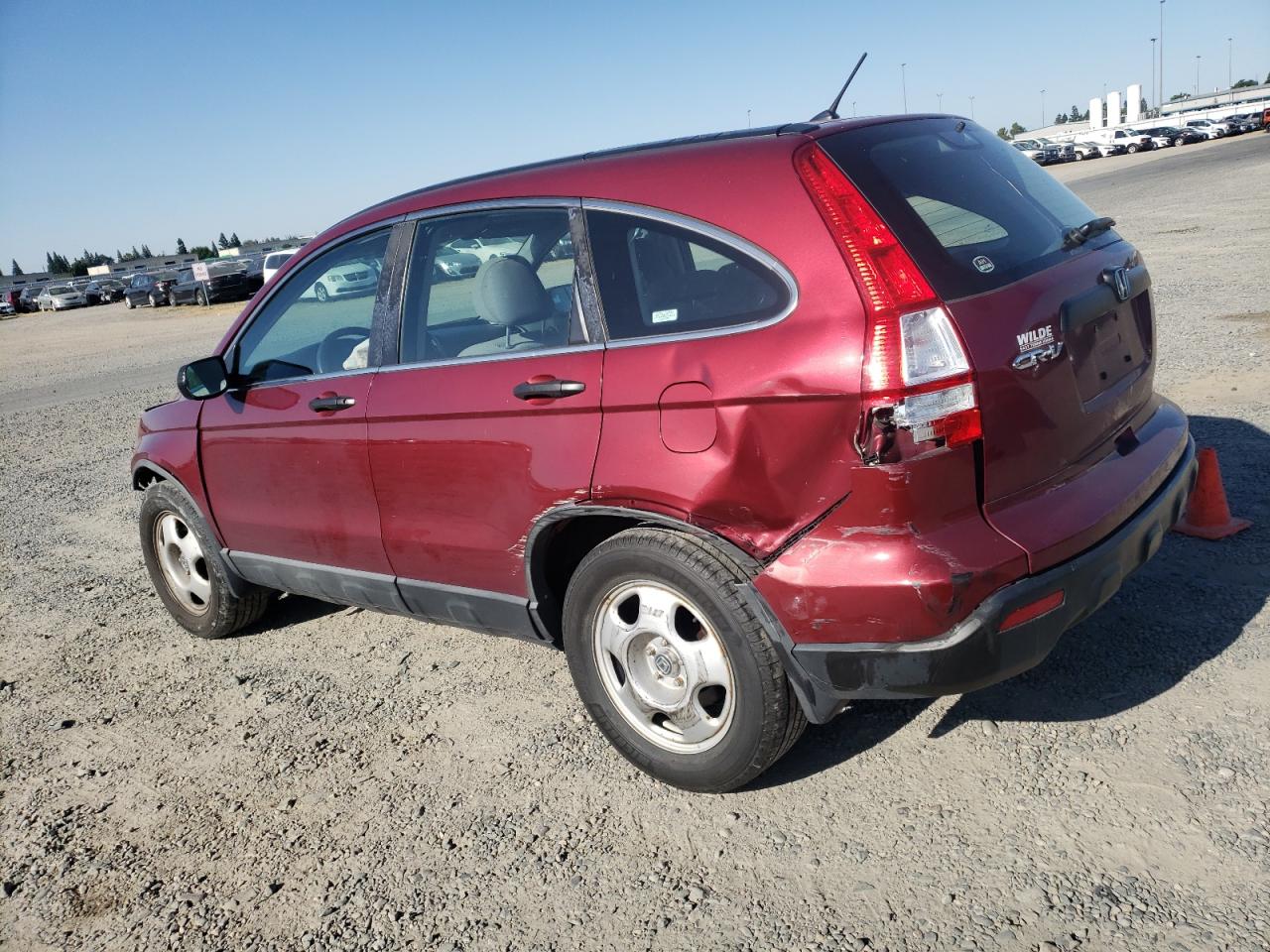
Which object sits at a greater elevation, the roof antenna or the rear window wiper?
the roof antenna

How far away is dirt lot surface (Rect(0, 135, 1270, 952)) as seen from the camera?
2617 millimetres

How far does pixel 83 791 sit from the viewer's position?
3.73 m

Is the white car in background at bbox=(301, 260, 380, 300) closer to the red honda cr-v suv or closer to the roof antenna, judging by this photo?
→ the red honda cr-v suv

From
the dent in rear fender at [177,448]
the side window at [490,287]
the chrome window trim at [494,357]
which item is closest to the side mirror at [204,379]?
the dent in rear fender at [177,448]

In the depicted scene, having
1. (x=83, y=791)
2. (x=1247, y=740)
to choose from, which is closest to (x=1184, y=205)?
(x=1247, y=740)

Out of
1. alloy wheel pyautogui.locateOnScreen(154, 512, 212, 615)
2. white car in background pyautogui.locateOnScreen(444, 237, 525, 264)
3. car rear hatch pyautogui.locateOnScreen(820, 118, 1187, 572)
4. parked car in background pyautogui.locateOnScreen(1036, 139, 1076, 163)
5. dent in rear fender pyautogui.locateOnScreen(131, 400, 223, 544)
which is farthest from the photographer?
parked car in background pyautogui.locateOnScreen(1036, 139, 1076, 163)

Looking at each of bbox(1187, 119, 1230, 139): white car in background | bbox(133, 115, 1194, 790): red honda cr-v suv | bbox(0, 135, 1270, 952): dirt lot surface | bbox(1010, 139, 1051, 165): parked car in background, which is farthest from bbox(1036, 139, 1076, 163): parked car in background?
bbox(133, 115, 1194, 790): red honda cr-v suv

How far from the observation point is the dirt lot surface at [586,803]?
2.62m

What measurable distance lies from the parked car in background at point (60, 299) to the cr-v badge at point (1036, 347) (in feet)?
200

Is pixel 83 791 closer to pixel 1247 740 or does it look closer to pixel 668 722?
pixel 668 722

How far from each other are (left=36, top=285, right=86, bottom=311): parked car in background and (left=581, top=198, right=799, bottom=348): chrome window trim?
60.0m

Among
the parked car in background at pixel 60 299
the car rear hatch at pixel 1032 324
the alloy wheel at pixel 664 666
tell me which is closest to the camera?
the car rear hatch at pixel 1032 324

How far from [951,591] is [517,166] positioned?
7.05ft

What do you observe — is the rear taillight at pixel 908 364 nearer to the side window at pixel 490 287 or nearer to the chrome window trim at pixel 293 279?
the side window at pixel 490 287
